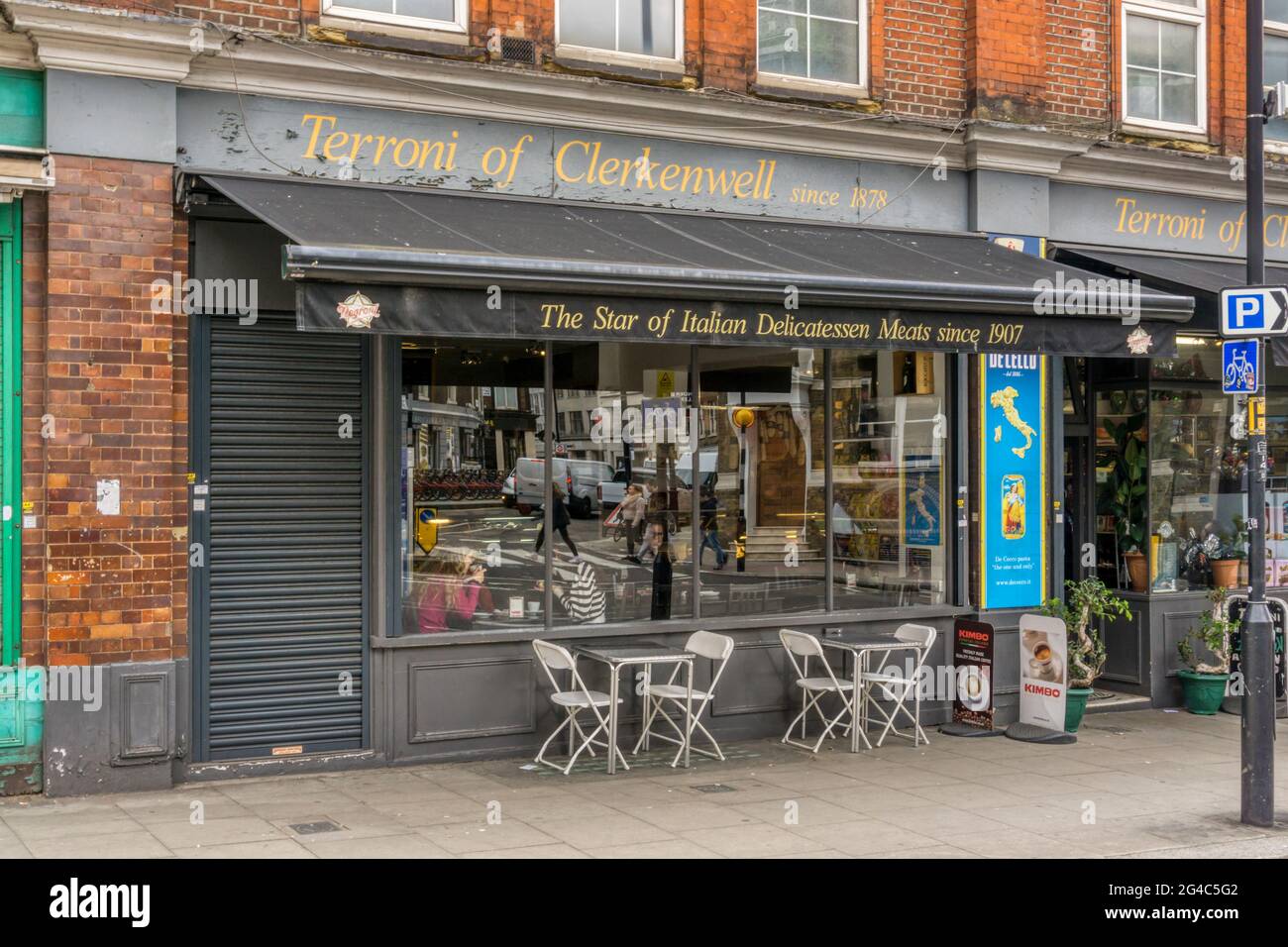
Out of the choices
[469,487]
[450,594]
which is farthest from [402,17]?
[450,594]

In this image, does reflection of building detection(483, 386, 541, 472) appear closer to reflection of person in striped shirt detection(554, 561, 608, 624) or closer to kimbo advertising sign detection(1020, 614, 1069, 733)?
reflection of person in striped shirt detection(554, 561, 608, 624)

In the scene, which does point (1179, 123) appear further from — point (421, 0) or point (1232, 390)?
point (421, 0)

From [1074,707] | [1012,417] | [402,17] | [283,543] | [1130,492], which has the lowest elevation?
[1074,707]

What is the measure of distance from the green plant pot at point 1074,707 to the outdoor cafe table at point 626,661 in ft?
11.3

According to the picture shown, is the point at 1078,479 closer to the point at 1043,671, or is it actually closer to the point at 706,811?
the point at 1043,671

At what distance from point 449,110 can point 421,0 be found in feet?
2.89

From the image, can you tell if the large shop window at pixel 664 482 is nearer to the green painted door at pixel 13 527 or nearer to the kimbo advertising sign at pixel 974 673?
the kimbo advertising sign at pixel 974 673

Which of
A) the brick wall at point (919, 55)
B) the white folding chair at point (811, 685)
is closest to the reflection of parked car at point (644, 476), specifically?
the white folding chair at point (811, 685)

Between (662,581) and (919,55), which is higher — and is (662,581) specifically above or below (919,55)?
below

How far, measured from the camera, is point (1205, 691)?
487 inches

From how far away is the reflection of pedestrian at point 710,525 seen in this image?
10781 millimetres

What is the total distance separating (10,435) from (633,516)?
4474mm

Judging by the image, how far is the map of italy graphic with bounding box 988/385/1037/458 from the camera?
11594mm

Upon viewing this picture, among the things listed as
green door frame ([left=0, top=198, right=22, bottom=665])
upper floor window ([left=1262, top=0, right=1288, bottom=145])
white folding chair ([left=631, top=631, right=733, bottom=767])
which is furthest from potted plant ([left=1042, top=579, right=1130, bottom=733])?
green door frame ([left=0, top=198, right=22, bottom=665])
